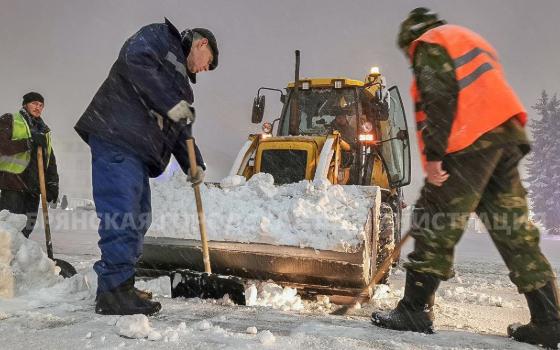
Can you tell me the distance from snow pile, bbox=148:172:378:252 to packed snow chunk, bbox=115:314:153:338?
5.86ft

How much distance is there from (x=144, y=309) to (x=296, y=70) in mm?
4387

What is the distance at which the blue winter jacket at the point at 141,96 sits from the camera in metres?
2.50

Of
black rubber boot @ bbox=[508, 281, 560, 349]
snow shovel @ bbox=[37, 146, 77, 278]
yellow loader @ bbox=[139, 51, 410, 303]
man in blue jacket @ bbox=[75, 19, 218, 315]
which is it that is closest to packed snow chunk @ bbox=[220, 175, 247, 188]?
yellow loader @ bbox=[139, 51, 410, 303]

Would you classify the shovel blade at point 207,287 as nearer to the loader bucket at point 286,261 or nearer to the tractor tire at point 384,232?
the loader bucket at point 286,261

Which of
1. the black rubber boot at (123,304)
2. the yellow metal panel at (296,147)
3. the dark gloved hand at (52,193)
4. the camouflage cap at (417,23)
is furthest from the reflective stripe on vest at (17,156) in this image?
the camouflage cap at (417,23)

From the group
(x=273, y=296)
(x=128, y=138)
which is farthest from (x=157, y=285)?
(x=128, y=138)

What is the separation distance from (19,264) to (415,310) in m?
2.56

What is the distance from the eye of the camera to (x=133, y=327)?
6.17 feet

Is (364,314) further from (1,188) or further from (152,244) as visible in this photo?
(1,188)

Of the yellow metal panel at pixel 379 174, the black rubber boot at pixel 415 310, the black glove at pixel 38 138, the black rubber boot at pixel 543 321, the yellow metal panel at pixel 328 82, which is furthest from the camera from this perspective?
the yellow metal panel at pixel 328 82

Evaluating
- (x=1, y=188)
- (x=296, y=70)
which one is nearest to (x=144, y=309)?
(x=1, y=188)

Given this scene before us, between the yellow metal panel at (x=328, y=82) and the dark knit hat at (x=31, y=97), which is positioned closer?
the dark knit hat at (x=31, y=97)

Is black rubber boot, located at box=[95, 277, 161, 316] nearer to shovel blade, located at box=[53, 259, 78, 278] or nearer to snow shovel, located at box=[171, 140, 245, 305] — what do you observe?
snow shovel, located at box=[171, 140, 245, 305]

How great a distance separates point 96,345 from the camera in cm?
175
